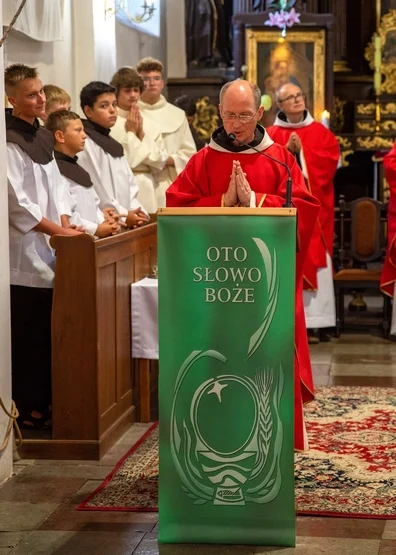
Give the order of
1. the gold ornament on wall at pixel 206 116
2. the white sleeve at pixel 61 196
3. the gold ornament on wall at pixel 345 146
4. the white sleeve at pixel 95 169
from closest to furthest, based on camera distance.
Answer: the white sleeve at pixel 61 196 < the white sleeve at pixel 95 169 < the gold ornament on wall at pixel 345 146 < the gold ornament on wall at pixel 206 116

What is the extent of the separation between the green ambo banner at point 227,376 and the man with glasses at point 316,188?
15.3 ft

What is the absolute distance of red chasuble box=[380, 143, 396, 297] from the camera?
859cm

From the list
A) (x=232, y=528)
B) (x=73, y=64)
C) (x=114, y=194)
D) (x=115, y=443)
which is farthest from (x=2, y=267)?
(x=73, y=64)

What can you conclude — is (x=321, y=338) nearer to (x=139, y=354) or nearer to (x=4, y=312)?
(x=139, y=354)

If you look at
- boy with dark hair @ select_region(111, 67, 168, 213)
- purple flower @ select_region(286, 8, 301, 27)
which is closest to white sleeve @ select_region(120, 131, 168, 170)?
boy with dark hair @ select_region(111, 67, 168, 213)

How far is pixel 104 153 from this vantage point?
6.89 m

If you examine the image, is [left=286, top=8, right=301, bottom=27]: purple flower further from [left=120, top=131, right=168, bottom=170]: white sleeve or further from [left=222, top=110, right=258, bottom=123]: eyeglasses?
[left=222, top=110, right=258, bottom=123]: eyeglasses

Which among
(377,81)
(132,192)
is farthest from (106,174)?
(377,81)

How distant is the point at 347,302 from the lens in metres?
10.6

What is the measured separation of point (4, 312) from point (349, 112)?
29.0ft

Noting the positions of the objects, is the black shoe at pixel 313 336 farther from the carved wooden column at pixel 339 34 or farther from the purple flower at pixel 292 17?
the carved wooden column at pixel 339 34

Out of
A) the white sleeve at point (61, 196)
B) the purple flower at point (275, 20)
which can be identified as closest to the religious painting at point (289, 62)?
the purple flower at point (275, 20)

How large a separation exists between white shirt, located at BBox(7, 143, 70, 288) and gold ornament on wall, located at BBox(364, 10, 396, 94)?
7.82m

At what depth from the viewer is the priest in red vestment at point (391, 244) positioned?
858 cm
